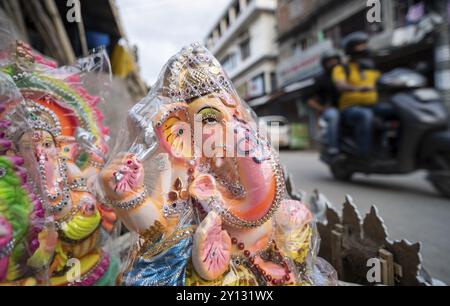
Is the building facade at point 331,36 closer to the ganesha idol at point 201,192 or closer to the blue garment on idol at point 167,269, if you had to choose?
the ganesha idol at point 201,192

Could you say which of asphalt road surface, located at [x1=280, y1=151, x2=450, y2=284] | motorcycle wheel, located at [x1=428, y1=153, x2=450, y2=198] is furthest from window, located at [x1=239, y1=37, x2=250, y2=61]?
motorcycle wheel, located at [x1=428, y1=153, x2=450, y2=198]

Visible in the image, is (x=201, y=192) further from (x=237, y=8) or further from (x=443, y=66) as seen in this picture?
(x=237, y=8)

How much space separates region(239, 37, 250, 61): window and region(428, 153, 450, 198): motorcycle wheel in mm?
16576

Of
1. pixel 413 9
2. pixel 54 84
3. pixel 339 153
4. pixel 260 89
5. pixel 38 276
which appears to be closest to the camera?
pixel 38 276

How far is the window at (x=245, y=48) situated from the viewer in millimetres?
18797

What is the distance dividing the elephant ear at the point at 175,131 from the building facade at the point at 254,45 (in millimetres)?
13734

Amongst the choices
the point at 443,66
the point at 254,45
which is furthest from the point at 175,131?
the point at 254,45

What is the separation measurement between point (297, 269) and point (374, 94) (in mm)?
3375

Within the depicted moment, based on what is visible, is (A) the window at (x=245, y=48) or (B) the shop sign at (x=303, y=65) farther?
(A) the window at (x=245, y=48)

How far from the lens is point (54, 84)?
4.45 feet

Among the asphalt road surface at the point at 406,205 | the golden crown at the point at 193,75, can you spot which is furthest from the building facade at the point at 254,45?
the golden crown at the point at 193,75

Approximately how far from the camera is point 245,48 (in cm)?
1922

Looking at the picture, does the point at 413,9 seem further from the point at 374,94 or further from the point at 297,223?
the point at 297,223

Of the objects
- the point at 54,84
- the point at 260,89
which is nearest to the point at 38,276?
the point at 54,84
